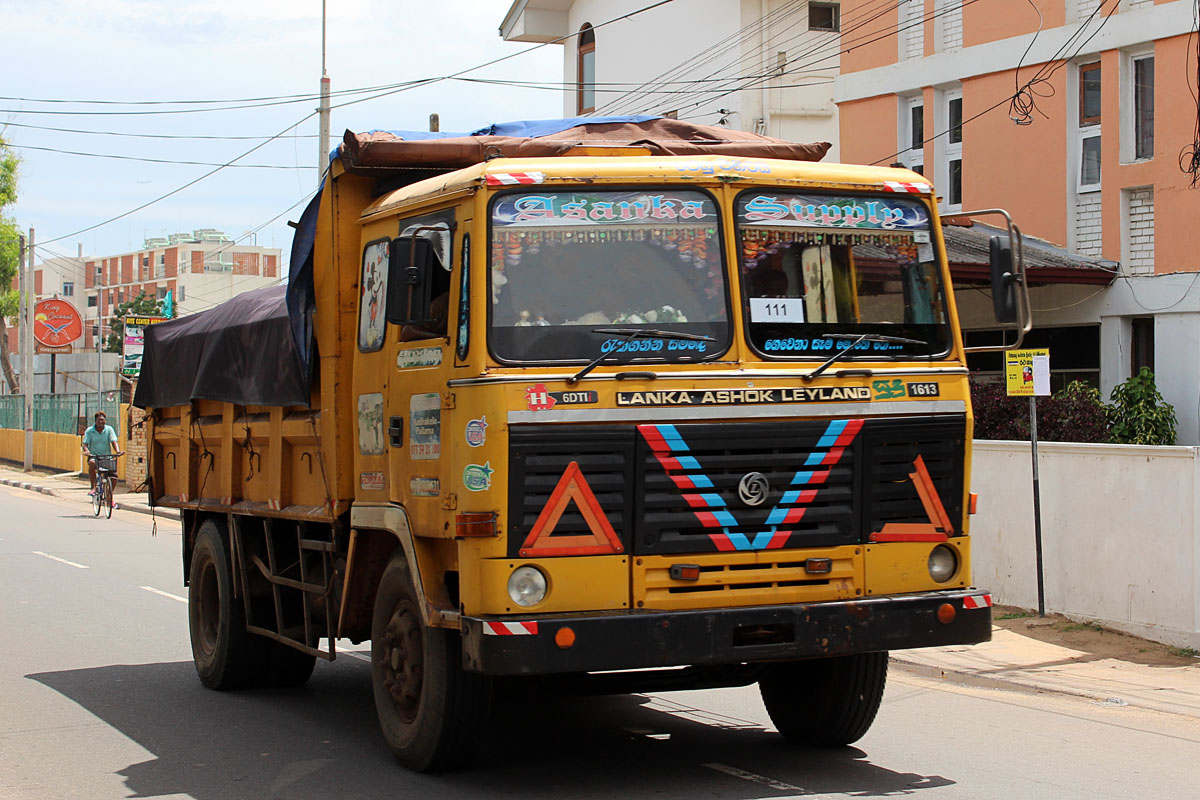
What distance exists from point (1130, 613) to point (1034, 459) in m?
1.46

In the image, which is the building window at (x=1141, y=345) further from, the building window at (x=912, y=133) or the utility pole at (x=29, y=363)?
the utility pole at (x=29, y=363)

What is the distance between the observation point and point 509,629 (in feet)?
20.0

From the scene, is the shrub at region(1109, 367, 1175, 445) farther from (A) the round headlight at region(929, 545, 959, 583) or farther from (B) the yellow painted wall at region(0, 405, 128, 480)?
(B) the yellow painted wall at region(0, 405, 128, 480)

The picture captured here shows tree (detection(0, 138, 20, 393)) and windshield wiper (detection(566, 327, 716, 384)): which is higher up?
tree (detection(0, 138, 20, 393))

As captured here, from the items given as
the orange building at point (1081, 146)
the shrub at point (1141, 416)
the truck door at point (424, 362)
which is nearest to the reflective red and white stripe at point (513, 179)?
the truck door at point (424, 362)

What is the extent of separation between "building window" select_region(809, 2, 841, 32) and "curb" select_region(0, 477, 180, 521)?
1474 cm

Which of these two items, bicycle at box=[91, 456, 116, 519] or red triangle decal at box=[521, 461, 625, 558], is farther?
bicycle at box=[91, 456, 116, 519]

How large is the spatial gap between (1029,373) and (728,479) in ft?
21.6

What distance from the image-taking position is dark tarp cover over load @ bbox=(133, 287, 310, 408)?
8.58 metres

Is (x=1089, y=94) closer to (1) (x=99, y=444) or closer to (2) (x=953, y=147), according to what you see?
(2) (x=953, y=147)

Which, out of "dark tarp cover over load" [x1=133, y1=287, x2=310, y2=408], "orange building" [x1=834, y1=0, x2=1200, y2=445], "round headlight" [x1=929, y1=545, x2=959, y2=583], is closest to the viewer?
"round headlight" [x1=929, y1=545, x2=959, y2=583]

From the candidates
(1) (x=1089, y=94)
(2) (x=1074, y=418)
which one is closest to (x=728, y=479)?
(2) (x=1074, y=418)

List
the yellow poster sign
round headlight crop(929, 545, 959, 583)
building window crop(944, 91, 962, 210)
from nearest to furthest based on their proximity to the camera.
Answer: round headlight crop(929, 545, 959, 583), the yellow poster sign, building window crop(944, 91, 962, 210)

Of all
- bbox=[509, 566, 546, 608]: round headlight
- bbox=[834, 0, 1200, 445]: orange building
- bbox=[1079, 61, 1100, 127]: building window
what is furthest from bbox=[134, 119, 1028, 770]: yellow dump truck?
bbox=[1079, 61, 1100, 127]: building window
